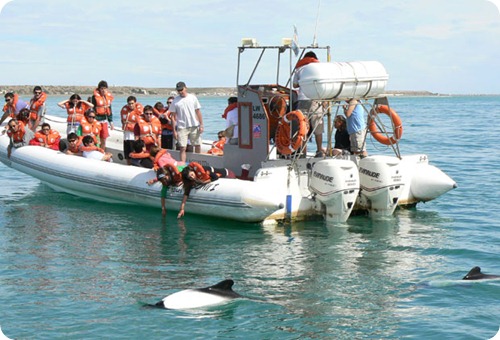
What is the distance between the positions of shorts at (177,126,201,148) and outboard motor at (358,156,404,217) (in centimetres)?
322

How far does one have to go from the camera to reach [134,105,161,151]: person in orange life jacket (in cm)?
1383

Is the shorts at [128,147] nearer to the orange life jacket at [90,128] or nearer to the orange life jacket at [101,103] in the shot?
the orange life jacket at [90,128]

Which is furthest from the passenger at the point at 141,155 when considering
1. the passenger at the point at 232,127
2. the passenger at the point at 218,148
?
the passenger at the point at 232,127

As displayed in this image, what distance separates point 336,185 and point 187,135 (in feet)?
11.0

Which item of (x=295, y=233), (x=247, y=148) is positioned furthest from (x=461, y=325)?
(x=247, y=148)

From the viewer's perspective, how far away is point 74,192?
48.5 ft

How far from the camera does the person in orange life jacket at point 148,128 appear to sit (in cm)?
1383

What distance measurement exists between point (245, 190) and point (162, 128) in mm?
4178

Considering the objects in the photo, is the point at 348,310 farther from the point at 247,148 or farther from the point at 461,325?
the point at 247,148

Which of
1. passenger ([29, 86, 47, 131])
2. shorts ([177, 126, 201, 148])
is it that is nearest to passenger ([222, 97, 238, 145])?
shorts ([177, 126, 201, 148])

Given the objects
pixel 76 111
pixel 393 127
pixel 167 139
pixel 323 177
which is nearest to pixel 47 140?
pixel 76 111

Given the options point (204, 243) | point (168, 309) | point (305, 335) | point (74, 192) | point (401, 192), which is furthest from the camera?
point (74, 192)

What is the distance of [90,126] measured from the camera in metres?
14.9

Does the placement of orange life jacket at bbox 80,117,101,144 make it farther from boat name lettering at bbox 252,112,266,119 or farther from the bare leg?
boat name lettering at bbox 252,112,266,119
